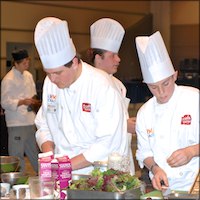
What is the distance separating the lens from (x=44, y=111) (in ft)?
8.57

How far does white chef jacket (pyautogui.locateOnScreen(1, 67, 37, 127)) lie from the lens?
5031 millimetres

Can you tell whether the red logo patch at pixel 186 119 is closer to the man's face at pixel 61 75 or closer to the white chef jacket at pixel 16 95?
the man's face at pixel 61 75

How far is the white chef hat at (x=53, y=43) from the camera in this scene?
226 centimetres

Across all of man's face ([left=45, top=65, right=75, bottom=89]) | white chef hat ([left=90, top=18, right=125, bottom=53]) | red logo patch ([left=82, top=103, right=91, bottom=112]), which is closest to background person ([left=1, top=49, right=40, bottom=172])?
white chef hat ([left=90, top=18, right=125, bottom=53])

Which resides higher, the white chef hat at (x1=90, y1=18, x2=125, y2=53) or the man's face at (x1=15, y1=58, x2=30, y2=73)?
the white chef hat at (x1=90, y1=18, x2=125, y2=53)

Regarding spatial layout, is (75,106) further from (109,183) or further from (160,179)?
(109,183)

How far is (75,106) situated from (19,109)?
8.87 feet

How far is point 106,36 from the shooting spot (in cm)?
299

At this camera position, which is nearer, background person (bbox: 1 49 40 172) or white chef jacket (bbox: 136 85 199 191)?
white chef jacket (bbox: 136 85 199 191)

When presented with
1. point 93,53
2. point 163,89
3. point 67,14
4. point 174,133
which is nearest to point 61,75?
point 163,89

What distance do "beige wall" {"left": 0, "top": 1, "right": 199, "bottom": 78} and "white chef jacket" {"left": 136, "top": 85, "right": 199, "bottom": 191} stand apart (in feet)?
16.5

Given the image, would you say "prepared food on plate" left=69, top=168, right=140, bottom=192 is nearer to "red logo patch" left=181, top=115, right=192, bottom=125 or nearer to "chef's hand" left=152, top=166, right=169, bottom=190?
"chef's hand" left=152, top=166, right=169, bottom=190

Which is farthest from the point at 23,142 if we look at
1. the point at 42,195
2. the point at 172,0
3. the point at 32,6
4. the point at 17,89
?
the point at 172,0

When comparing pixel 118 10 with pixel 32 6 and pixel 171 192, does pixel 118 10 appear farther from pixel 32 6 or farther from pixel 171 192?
pixel 171 192
